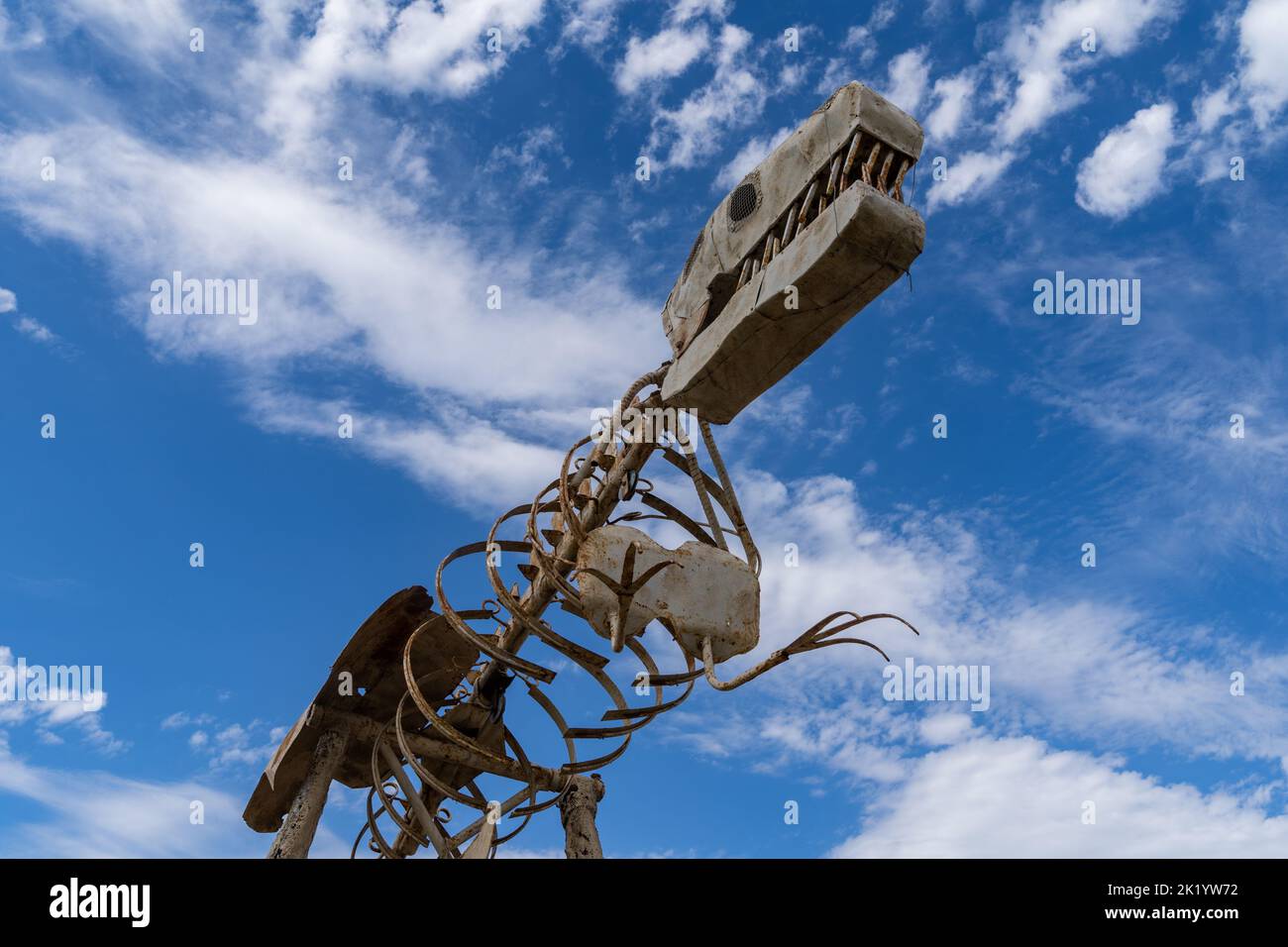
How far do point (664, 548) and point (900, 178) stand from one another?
8.65ft

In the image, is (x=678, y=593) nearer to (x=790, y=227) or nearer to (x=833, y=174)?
(x=790, y=227)

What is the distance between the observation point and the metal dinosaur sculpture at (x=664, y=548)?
6.02m

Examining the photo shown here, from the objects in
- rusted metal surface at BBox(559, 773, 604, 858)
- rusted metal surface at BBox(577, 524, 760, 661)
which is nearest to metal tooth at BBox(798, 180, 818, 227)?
rusted metal surface at BBox(577, 524, 760, 661)

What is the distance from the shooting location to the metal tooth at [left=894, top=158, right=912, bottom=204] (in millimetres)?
5965

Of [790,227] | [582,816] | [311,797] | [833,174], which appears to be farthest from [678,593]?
[311,797]

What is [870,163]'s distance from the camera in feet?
19.6

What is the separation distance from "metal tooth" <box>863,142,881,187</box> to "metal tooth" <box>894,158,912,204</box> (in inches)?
6.1

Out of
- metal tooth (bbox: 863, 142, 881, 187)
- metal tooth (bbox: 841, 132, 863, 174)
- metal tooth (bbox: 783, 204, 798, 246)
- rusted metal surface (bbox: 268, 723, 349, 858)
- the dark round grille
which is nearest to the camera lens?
metal tooth (bbox: 863, 142, 881, 187)

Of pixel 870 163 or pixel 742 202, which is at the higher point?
pixel 742 202

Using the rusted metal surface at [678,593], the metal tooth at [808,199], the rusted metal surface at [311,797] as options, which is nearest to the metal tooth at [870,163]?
the metal tooth at [808,199]

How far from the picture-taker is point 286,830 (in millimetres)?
9570

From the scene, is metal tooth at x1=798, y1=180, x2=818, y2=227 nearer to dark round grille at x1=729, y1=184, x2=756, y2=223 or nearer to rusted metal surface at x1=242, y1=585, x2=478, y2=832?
dark round grille at x1=729, y1=184, x2=756, y2=223

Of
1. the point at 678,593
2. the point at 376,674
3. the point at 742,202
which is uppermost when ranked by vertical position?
the point at 742,202
